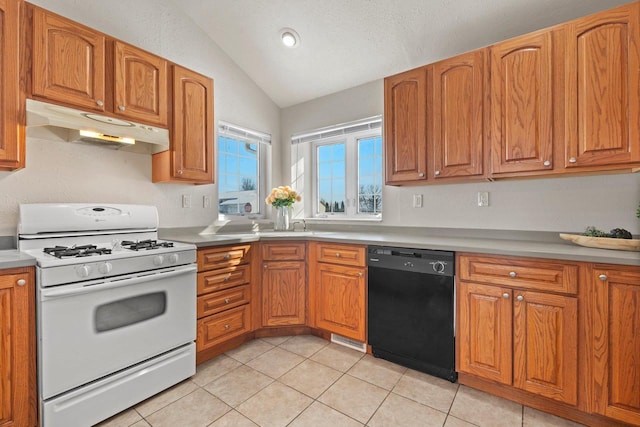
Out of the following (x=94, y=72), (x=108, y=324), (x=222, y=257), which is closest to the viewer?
(x=108, y=324)

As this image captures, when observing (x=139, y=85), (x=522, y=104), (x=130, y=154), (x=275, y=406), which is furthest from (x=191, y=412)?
(x=522, y=104)

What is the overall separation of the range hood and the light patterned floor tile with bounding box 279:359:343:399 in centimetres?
186

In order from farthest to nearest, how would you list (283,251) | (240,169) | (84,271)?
1. (240,169)
2. (283,251)
3. (84,271)

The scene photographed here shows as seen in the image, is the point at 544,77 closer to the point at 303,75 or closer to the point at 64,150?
the point at 303,75

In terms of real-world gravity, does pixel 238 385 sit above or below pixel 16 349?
below

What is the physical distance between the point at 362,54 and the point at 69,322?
2.77 meters

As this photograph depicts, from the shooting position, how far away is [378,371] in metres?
2.07

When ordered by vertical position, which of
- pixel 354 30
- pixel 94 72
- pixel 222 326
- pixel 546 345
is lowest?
→ pixel 222 326

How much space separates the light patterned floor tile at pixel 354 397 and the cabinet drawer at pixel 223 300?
38.0 inches

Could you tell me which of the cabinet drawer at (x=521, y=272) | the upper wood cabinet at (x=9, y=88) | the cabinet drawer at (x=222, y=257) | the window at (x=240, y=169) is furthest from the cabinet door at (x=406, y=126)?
the upper wood cabinet at (x=9, y=88)

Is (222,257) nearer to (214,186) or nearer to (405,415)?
(214,186)

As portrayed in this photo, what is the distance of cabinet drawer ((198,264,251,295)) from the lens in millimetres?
2145

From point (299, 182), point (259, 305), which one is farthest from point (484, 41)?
point (259, 305)

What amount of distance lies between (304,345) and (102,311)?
1.49 metres
